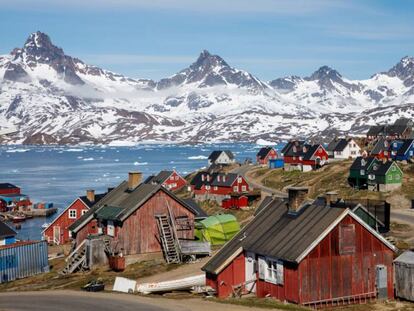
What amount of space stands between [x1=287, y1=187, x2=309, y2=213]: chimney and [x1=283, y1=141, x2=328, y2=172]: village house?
8696 cm

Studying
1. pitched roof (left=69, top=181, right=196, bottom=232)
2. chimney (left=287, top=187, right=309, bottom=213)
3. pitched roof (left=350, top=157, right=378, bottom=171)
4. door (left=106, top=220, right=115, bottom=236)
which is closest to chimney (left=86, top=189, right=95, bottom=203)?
pitched roof (left=69, top=181, right=196, bottom=232)

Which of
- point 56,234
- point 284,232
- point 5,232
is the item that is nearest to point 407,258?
point 284,232

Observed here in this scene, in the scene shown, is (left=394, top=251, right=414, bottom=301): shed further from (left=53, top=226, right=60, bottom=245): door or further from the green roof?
(left=53, top=226, right=60, bottom=245): door

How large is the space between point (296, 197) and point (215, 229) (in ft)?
71.2

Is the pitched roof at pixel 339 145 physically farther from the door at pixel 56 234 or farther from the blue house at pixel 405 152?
the door at pixel 56 234

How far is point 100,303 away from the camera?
32094 millimetres

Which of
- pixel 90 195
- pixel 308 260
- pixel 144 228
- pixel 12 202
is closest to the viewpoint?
pixel 308 260

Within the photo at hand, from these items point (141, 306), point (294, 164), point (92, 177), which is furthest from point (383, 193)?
point (92, 177)

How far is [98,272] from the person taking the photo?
158ft

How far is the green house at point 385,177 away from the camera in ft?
295

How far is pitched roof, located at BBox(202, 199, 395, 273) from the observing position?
109 ft

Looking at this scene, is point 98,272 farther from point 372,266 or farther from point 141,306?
point 372,266

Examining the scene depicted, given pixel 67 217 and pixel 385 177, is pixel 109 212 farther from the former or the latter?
pixel 385 177

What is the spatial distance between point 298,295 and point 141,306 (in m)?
7.46
